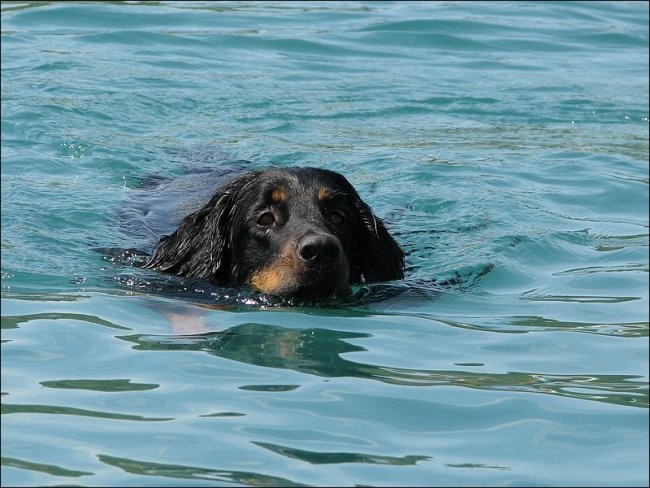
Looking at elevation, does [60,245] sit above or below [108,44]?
below

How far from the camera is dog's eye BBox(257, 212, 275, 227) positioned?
7.79m

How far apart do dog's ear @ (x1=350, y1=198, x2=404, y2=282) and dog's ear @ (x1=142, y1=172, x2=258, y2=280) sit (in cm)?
74

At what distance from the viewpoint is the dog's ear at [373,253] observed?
815 centimetres

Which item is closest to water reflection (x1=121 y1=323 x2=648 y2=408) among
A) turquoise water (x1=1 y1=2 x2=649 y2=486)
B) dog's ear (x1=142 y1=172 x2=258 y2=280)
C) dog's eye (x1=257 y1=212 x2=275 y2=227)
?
turquoise water (x1=1 y1=2 x2=649 y2=486)

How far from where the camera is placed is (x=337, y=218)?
7949mm

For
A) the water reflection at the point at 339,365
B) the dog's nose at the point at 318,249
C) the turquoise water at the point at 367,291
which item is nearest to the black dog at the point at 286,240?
the dog's nose at the point at 318,249

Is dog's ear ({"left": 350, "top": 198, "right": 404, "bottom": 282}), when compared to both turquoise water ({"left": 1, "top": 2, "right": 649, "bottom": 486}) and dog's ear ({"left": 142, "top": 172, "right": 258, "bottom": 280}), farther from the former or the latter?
dog's ear ({"left": 142, "top": 172, "right": 258, "bottom": 280})

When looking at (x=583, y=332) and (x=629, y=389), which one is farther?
(x=583, y=332)

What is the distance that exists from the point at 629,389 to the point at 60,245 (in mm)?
4173

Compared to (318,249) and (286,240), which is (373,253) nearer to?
(286,240)

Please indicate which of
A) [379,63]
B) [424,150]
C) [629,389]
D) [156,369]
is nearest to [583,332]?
[629,389]

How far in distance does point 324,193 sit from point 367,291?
0.67m

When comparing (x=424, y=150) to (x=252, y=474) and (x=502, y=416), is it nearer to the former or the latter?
(x=502, y=416)

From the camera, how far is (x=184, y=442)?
5.22 m
